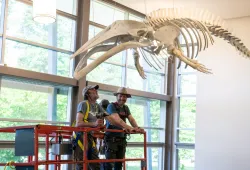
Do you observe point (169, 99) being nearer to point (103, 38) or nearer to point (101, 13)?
point (101, 13)

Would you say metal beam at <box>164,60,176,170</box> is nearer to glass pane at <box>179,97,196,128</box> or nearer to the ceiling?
glass pane at <box>179,97,196,128</box>

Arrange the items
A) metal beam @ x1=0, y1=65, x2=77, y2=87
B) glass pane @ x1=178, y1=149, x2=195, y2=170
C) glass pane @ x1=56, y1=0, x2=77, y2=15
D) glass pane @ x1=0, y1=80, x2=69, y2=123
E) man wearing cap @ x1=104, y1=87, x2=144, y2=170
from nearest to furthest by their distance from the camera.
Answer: man wearing cap @ x1=104, y1=87, x2=144, y2=170 < metal beam @ x1=0, y1=65, x2=77, y2=87 < glass pane @ x1=0, y1=80, x2=69, y2=123 < glass pane @ x1=56, y1=0, x2=77, y2=15 < glass pane @ x1=178, y1=149, x2=195, y2=170

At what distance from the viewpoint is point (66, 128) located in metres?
4.35

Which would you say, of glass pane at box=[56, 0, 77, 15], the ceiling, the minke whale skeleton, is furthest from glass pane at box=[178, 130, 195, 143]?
the minke whale skeleton

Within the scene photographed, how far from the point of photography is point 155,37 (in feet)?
18.4

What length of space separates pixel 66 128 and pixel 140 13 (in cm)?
699

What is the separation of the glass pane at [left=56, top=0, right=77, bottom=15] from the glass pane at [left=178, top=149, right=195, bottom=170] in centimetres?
523

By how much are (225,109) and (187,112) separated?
1.63m

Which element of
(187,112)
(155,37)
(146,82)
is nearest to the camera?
(155,37)

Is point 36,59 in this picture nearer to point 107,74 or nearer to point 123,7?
point 107,74

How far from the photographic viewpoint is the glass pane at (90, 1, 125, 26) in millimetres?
9520

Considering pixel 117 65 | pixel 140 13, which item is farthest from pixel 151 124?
pixel 140 13

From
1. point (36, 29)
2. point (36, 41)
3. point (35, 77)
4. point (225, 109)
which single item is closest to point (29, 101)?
point (35, 77)

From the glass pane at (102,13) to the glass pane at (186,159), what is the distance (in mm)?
4340
